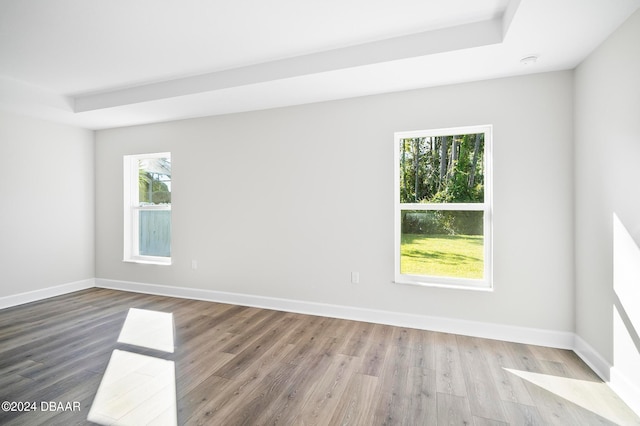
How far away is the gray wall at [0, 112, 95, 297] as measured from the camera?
3986 mm

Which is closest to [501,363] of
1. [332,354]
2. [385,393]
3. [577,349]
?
[577,349]

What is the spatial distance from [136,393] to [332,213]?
2406mm

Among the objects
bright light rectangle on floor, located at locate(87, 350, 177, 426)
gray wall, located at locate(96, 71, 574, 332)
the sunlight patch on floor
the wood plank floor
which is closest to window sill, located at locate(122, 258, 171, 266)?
gray wall, located at locate(96, 71, 574, 332)

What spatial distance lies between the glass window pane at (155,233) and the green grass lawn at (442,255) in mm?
3528

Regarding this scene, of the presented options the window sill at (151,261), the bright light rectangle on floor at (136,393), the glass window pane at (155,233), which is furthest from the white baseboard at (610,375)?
the glass window pane at (155,233)

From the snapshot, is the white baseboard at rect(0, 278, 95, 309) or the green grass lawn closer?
the green grass lawn

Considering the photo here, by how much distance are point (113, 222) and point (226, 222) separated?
2195mm

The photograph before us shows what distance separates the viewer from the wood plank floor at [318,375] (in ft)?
6.13

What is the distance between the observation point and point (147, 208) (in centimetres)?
484

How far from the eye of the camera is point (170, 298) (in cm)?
434

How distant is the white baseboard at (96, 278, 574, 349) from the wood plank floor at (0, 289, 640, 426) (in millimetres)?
104

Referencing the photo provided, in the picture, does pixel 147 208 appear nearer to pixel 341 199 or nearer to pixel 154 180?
pixel 154 180

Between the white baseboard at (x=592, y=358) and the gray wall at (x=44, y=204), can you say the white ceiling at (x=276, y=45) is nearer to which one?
the gray wall at (x=44, y=204)

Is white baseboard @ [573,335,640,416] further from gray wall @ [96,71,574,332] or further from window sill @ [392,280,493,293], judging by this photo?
window sill @ [392,280,493,293]
